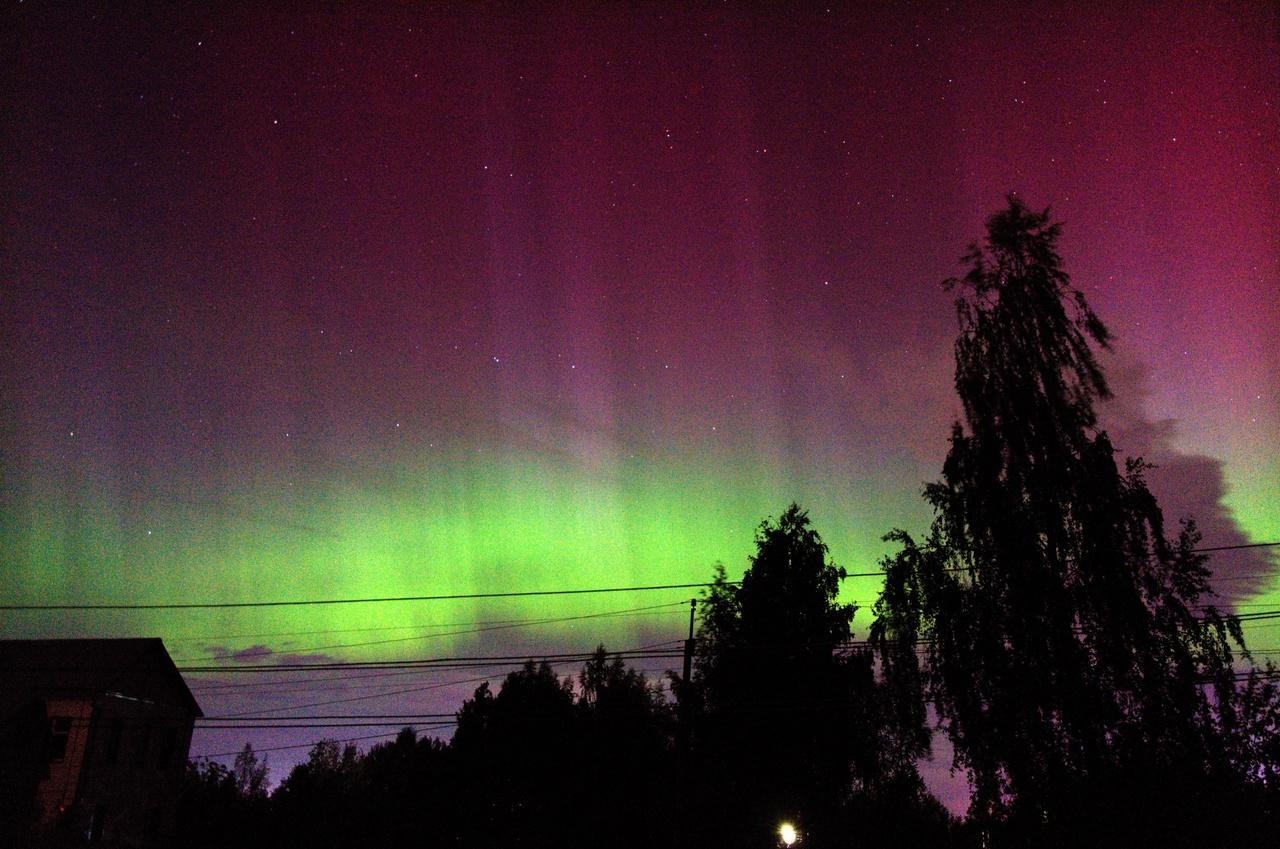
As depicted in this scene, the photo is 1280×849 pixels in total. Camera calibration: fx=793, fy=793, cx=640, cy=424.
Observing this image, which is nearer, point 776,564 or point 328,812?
point 776,564

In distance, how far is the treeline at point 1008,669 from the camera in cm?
1998

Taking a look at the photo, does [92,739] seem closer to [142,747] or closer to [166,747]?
[142,747]

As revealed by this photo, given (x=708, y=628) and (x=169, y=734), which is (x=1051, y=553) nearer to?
(x=708, y=628)

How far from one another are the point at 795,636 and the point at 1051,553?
1623cm

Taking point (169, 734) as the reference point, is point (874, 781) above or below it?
below

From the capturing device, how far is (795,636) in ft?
121

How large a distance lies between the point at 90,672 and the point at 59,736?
306 centimetres

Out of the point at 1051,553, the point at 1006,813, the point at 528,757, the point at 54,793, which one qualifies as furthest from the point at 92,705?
the point at 1051,553

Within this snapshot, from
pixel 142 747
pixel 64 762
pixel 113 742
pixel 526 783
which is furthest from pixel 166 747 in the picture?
pixel 526 783

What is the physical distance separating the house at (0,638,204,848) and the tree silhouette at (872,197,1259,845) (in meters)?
34.1

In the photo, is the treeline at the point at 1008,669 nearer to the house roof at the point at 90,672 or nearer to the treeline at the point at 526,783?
the treeline at the point at 526,783

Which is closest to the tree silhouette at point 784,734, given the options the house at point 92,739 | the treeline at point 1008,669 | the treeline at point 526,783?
the treeline at point 1008,669

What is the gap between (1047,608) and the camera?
71.7ft

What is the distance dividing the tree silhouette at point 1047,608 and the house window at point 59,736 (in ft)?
115
